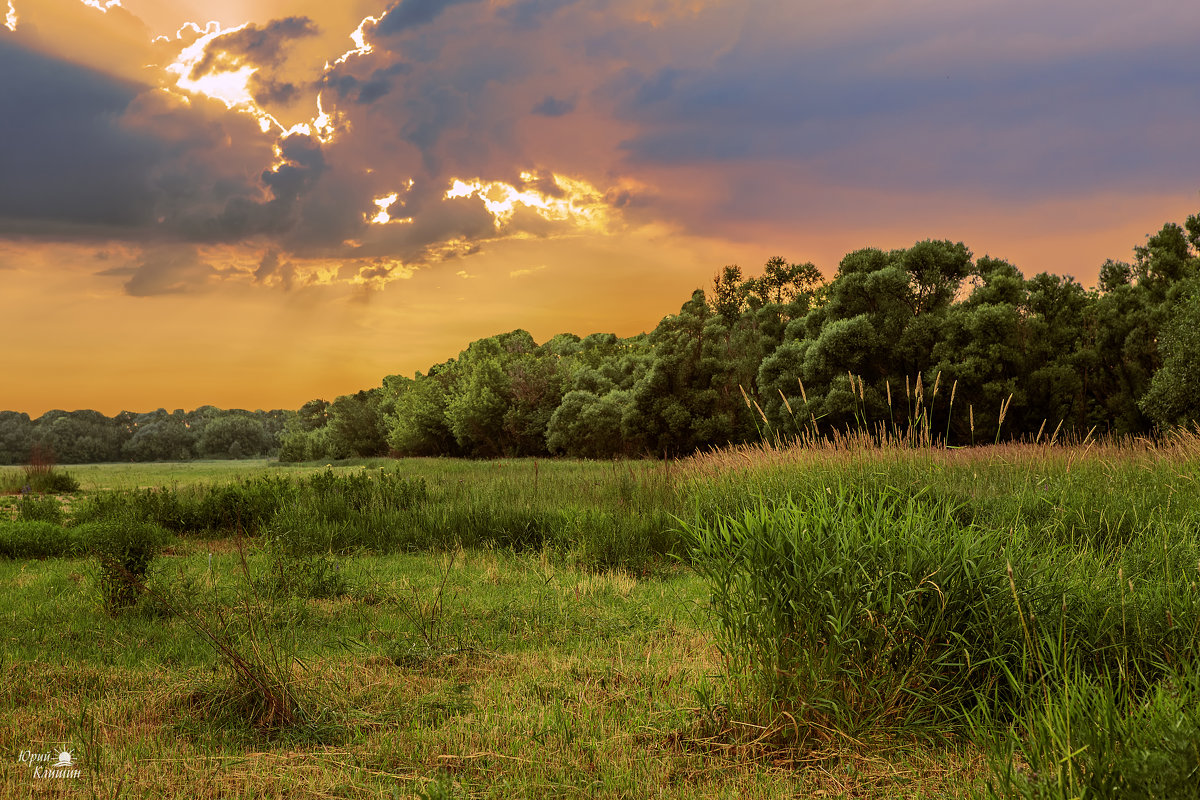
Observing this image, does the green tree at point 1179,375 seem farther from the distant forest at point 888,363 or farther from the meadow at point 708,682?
the meadow at point 708,682

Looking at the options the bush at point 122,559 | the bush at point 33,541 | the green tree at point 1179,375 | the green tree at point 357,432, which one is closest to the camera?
the bush at point 122,559

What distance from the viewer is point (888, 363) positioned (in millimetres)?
25266

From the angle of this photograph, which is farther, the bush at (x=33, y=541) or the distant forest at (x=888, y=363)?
the distant forest at (x=888, y=363)

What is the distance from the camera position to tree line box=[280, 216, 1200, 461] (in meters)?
23.2

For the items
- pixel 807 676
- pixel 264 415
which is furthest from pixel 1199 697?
pixel 264 415

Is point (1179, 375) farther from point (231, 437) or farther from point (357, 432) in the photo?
point (231, 437)
